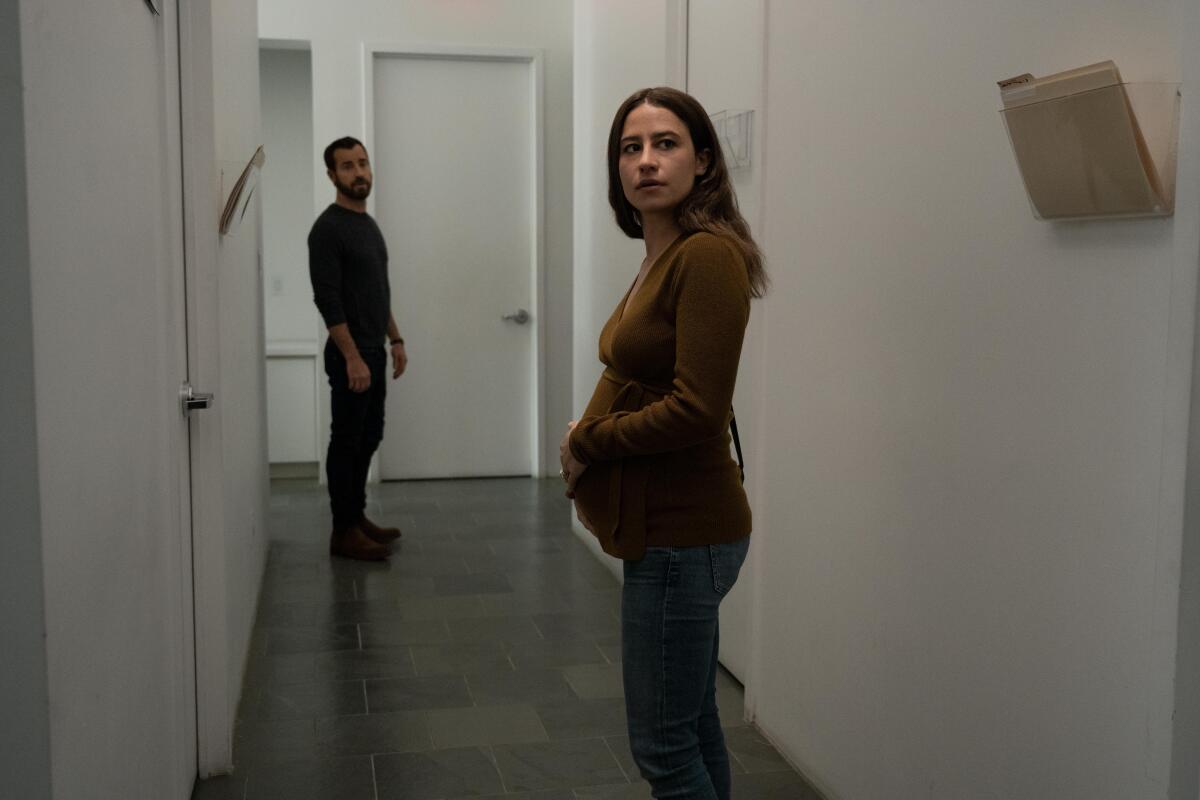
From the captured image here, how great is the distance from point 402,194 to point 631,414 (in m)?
5.27

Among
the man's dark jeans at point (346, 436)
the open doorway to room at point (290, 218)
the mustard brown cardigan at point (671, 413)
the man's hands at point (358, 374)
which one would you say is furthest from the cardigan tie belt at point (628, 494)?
the open doorway to room at point (290, 218)

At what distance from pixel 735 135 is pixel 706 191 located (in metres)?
1.39

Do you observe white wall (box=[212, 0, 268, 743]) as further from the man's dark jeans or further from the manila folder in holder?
the manila folder in holder

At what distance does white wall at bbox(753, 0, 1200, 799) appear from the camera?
162 cm

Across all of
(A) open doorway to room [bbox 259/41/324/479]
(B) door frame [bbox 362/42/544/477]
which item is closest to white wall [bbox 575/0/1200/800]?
(B) door frame [bbox 362/42/544/477]

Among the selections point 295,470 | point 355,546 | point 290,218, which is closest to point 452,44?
point 290,218

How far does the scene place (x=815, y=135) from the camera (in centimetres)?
270

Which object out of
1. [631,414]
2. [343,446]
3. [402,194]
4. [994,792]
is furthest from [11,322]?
[402,194]

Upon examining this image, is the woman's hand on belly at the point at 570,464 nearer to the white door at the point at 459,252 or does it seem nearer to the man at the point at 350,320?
the man at the point at 350,320

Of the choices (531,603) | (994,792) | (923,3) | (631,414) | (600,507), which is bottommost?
(531,603)

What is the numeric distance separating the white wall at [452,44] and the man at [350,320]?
6.01ft

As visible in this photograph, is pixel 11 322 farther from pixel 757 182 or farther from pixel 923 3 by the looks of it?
pixel 757 182

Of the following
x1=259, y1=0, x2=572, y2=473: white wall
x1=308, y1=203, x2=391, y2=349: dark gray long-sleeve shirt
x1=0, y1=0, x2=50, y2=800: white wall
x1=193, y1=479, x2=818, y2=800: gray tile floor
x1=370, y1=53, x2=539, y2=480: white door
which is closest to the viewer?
x1=0, y1=0, x2=50, y2=800: white wall

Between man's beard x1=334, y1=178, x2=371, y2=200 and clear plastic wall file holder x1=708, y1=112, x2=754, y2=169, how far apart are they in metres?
2.02
